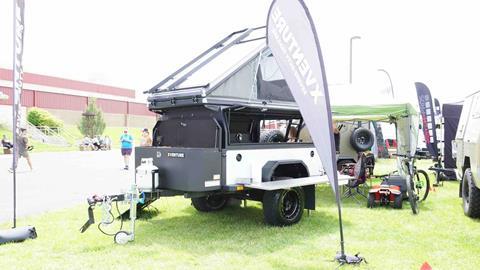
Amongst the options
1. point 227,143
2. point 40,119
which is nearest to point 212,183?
point 227,143

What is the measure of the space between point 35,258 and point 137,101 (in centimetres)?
6511

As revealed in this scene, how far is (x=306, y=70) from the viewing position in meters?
4.75

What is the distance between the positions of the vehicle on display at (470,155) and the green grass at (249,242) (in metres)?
0.31

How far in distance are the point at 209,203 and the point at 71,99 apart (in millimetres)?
53320

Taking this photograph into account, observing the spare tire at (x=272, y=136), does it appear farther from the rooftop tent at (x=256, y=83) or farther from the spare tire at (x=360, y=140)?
the spare tire at (x=360, y=140)

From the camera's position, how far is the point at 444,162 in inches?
547

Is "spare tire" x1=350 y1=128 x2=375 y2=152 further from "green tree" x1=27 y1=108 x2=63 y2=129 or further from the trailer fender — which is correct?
"green tree" x1=27 y1=108 x2=63 y2=129

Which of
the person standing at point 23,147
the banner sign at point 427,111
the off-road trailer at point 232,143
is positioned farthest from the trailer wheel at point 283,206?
the person standing at point 23,147

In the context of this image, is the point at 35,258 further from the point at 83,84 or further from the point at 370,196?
the point at 83,84

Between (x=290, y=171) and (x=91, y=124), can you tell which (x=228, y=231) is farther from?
(x=91, y=124)

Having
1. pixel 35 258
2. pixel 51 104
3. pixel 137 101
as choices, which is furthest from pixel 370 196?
pixel 137 101

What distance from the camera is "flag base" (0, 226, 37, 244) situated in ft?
18.6

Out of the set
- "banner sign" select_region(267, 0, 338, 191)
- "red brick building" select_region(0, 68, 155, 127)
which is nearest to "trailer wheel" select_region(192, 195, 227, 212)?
"banner sign" select_region(267, 0, 338, 191)

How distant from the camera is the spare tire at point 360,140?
514 inches
